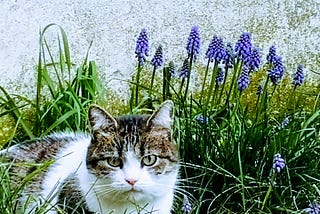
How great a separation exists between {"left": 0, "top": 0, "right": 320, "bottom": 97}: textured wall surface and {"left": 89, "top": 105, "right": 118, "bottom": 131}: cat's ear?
4.04ft

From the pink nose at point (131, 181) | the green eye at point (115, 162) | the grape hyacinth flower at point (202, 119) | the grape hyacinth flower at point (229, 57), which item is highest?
the grape hyacinth flower at point (229, 57)

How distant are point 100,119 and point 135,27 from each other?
1315 mm

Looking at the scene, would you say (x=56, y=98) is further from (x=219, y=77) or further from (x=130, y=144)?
(x=130, y=144)

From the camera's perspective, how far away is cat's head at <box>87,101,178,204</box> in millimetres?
2846

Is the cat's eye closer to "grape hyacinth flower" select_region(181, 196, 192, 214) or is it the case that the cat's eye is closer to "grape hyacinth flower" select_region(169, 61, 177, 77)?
"grape hyacinth flower" select_region(181, 196, 192, 214)

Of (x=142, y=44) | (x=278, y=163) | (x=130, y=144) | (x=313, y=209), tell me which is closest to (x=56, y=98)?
(x=142, y=44)

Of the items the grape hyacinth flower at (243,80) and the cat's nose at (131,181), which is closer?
the cat's nose at (131,181)

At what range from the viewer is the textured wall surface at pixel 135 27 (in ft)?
13.4

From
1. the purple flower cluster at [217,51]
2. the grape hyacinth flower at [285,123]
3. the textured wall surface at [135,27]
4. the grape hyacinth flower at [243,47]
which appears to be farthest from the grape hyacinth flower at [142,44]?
the grape hyacinth flower at [285,123]

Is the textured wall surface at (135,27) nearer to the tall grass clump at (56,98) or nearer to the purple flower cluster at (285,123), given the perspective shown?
the tall grass clump at (56,98)

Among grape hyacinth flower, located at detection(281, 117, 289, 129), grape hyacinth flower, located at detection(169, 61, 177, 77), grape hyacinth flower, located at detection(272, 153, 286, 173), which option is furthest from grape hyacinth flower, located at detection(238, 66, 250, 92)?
grape hyacinth flower, located at detection(272, 153, 286, 173)

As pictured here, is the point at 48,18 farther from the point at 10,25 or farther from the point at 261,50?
the point at 261,50

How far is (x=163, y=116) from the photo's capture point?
2.95m

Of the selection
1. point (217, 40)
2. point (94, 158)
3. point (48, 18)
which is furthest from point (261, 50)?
point (94, 158)
